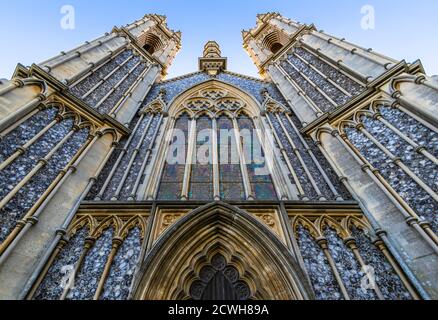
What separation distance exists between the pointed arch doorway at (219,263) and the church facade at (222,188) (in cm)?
2

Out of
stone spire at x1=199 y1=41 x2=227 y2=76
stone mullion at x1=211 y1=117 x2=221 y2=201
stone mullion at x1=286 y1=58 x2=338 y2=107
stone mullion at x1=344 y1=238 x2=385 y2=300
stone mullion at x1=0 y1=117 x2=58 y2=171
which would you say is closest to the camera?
stone mullion at x1=344 y1=238 x2=385 y2=300

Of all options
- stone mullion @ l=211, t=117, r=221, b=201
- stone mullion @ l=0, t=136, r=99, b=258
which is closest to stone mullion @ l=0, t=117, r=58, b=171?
stone mullion @ l=0, t=136, r=99, b=258

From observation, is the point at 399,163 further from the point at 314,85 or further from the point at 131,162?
the point at 131,162

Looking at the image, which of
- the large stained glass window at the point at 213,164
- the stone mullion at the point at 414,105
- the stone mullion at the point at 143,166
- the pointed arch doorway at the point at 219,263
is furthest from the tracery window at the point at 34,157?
the stone mullion at the point at 414,105

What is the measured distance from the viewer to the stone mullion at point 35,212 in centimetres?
400

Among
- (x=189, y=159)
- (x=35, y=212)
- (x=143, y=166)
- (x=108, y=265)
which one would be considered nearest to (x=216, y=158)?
(x=189, y=159)

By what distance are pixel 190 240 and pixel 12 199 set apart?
3016mm

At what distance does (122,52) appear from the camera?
37.2 feet

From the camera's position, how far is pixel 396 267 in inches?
161

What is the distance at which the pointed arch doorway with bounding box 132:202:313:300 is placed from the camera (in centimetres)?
396

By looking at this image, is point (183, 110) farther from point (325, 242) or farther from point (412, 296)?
point (412, 296)

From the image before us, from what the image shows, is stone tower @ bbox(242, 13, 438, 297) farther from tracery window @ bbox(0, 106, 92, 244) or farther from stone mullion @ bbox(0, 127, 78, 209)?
stone mullion @ bbox(0, 127, 78, 209)

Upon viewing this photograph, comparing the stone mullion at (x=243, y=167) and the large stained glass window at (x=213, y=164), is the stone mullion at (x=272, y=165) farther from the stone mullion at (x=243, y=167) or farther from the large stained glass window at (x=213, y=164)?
the stone mullion at (x=243, y=167)

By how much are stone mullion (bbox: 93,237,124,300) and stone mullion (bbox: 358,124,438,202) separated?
16.9 feet
